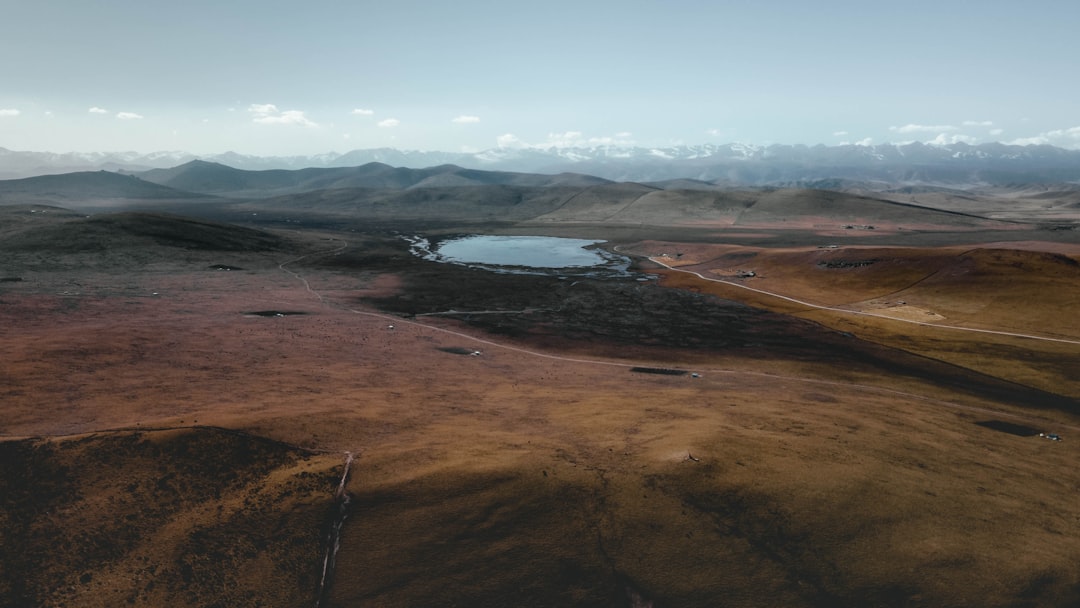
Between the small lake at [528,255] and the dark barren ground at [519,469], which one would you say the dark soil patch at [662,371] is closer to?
the dark barren ground at [519,469]

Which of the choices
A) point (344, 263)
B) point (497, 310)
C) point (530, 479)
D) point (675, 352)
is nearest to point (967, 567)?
point (530, 479)

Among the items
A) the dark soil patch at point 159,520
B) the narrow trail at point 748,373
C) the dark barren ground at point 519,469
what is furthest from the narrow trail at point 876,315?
the dark soil patch at point 159,520

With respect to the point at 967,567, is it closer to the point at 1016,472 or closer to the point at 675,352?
the point at 1016,472

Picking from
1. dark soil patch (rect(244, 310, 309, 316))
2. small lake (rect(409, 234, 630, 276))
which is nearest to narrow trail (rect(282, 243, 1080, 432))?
dark soil patch (rect(244, 310, 309, 316))

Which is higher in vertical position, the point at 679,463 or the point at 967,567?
the point at 679,463

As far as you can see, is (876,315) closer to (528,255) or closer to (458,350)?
(458,350)
